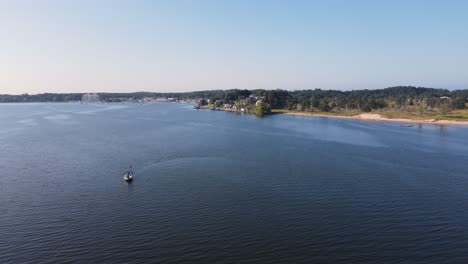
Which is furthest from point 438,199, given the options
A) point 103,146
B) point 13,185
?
point 103,146

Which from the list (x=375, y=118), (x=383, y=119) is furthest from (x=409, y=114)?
(x=375, y=118)

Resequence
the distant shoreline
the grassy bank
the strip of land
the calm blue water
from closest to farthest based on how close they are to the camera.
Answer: the calm blue water → the distant shoreline → the strip of land → the grassy bank

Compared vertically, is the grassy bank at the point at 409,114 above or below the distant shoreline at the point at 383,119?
above

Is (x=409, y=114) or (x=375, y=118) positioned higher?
(x=409, y=114)

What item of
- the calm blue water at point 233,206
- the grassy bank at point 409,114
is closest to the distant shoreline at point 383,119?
the grassy bank at point 409,114

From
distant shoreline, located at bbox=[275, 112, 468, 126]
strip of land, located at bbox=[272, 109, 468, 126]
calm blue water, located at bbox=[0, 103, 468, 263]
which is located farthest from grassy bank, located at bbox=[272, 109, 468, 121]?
calm blue water, located at bbox=[0, 103, 468, 263]

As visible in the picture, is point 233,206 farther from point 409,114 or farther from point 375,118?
point 409,114

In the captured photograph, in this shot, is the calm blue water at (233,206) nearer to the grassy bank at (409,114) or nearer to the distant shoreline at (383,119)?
the distant shoreline at (383,119)

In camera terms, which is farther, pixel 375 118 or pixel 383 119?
pixel 375 118

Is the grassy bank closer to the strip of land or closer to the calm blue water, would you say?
the strip of land
